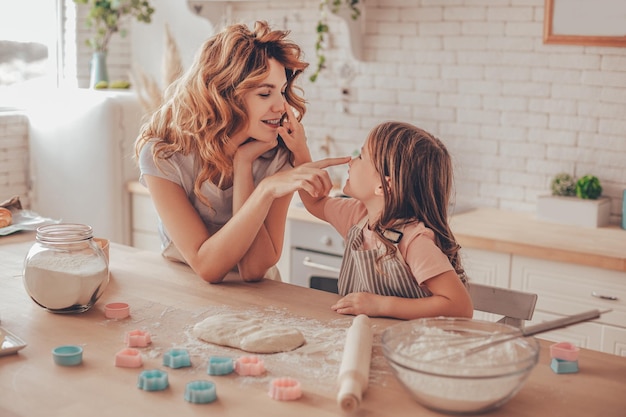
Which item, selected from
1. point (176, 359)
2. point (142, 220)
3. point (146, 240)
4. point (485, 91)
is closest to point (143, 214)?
point (142, 220)

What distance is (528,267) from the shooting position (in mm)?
3242

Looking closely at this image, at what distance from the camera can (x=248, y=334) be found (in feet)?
5.74

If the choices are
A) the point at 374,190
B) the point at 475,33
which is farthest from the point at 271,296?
the point at 475,33

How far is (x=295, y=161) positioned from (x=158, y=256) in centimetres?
51

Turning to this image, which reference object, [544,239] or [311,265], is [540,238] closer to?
[544,239]

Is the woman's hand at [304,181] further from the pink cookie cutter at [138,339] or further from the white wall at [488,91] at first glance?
the white wall at [488,91]

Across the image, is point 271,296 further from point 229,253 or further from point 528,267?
point 528,267

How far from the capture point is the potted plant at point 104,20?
4.58 m

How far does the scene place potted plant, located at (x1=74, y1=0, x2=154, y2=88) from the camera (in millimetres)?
4578

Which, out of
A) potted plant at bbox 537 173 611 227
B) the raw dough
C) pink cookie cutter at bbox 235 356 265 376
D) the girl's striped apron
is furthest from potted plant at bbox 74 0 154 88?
pink cookie cutter at bbox 235 356 265 376

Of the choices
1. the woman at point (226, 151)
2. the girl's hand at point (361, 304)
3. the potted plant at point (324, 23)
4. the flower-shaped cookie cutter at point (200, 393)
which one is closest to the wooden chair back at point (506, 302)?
the girl's hand at point (361, 304)

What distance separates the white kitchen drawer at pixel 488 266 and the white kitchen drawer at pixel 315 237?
61 cm

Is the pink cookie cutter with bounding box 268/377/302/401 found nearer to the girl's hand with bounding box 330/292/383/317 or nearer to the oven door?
the girl's hand with bounding box 330/292/383/317

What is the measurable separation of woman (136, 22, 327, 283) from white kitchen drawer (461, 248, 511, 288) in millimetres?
1124
